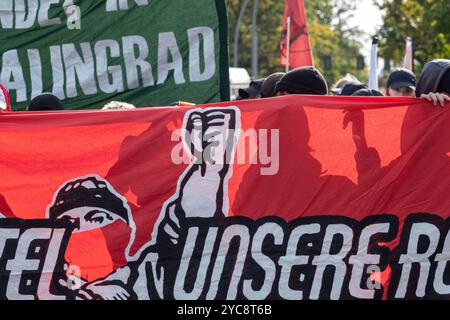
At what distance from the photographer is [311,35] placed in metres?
62.2

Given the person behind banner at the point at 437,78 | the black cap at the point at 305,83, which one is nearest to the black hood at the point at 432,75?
the person behind banner at the point at 437,78

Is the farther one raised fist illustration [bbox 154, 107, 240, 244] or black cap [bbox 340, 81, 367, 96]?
black cap [bbox 340, 81, 367, 96]

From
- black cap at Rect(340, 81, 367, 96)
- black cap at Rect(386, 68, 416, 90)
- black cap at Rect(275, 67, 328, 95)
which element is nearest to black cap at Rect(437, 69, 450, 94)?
black cap at Rect(275, 67, 328, 95)

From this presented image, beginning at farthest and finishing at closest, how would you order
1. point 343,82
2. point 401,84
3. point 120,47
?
1. point 343,82
2. point 401,84
3. point 120,47

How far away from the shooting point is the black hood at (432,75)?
17.3 ft

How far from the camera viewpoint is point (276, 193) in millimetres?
5047

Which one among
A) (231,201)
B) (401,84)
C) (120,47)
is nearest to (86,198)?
(231,201)

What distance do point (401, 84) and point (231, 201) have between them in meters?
3.03

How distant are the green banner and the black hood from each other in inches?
85.3

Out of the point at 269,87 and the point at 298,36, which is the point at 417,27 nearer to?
the point at 298,36

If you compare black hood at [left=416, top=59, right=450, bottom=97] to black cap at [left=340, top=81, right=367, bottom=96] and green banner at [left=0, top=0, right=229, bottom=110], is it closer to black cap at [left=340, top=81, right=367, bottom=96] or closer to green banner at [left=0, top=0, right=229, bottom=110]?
green banner at [left=0, top=0, right=229, bottom=110]

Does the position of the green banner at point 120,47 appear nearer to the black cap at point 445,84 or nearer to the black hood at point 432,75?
the black hood at point 432,75

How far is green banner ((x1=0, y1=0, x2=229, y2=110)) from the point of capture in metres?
7.32
